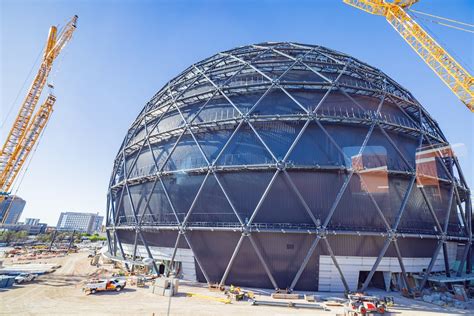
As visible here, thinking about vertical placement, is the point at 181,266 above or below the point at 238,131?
below

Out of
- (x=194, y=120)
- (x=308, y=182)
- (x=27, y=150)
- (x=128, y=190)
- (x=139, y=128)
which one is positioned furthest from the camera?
(x=27, y=150)

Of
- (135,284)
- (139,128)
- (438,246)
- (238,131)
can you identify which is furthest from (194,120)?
(438,246)

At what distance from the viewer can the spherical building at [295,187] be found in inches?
693

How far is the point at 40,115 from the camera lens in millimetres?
33625

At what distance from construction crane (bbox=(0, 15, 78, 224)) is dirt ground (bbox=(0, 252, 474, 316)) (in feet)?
64.1

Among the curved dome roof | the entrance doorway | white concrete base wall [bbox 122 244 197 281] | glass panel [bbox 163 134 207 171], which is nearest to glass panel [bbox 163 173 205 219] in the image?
glass panel [bbox 163 134 207 171]

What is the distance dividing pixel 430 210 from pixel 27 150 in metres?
44.7

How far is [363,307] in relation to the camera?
13211mm

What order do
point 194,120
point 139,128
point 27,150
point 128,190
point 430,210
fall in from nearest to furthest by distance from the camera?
point 430,210 < point 194,120 < point 128,190 < point 139,128 < point 27,150

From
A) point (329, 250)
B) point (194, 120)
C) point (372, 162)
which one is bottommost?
point (329, 250)

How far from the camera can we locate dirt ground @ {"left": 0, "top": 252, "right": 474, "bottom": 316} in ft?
41.7

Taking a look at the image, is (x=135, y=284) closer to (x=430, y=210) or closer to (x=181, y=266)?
(x=181, y=266)

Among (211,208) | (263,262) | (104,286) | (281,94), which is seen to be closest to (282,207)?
(263,262)

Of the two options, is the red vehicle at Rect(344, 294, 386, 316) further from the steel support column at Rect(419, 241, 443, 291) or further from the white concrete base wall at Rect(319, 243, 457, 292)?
the steel support column at Rect(419, 241, 443, 291)
